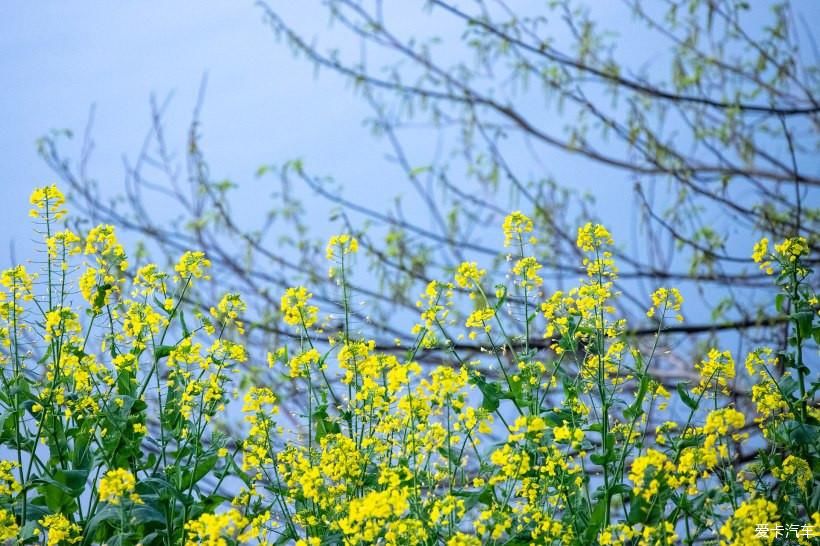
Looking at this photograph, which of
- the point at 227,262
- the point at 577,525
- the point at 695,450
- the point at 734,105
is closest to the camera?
the point at 695,450

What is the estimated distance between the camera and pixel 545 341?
12.7ft

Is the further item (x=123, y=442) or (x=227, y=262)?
(x=227, y=262)

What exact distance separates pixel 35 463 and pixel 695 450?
1253mm

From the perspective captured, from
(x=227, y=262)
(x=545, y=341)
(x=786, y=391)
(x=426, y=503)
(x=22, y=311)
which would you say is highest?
(x=227, y=262)

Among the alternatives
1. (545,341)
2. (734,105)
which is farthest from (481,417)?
(734,105)

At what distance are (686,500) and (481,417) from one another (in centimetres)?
39

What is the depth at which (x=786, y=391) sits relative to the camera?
7.23ft

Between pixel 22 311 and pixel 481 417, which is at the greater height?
pixel 22 311

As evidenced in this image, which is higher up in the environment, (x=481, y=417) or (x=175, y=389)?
(x=175, y=389)

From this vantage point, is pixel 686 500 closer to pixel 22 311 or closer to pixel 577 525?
pixel 577 525

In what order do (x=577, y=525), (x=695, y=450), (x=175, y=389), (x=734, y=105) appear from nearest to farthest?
(x=695, y=450)
(x=577, y=525)
(x=175, y=389)
(x=734, y=105)

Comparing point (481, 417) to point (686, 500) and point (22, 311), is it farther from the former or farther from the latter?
point (22, 311)

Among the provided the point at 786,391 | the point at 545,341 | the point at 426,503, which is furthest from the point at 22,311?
the point at 545,341

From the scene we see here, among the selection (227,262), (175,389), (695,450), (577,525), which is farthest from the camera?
(227,262)
